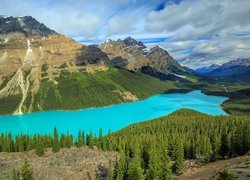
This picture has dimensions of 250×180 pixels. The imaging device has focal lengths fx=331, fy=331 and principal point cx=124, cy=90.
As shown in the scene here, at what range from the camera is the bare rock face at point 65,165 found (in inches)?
3418

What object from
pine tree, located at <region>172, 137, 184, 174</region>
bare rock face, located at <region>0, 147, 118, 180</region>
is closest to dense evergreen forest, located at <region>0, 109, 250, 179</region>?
pine tree, located at <region>172, 137, 184, 174</region>

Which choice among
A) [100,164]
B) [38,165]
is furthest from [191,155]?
[38,165]

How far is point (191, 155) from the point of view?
122 meters

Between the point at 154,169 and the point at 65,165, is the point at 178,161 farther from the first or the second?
the point at 65,165

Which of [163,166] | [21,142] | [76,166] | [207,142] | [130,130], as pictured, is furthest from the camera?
[130,130]

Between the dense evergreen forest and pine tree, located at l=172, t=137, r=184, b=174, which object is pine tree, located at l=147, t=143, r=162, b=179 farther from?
pine tree, located at l=172, t=137, r=184, b=174

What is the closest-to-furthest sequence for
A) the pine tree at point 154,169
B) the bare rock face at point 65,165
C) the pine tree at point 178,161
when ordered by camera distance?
the pine tree at point 154,169 < the bare rock face at point 65,165 < the pine tree at point 178,161

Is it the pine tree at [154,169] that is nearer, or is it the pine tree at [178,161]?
the pine tree at [154,169]

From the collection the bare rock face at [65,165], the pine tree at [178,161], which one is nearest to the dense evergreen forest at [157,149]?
the pine tree at [178,161]

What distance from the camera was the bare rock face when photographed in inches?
3418

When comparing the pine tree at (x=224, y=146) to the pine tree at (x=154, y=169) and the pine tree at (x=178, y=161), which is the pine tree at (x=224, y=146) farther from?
the pine tree at (x=154, y=169)

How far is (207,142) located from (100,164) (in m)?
41.8

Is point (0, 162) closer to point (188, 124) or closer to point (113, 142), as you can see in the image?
point (113, 142)

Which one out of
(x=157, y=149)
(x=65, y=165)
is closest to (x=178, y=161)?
(x=157, y=149)
